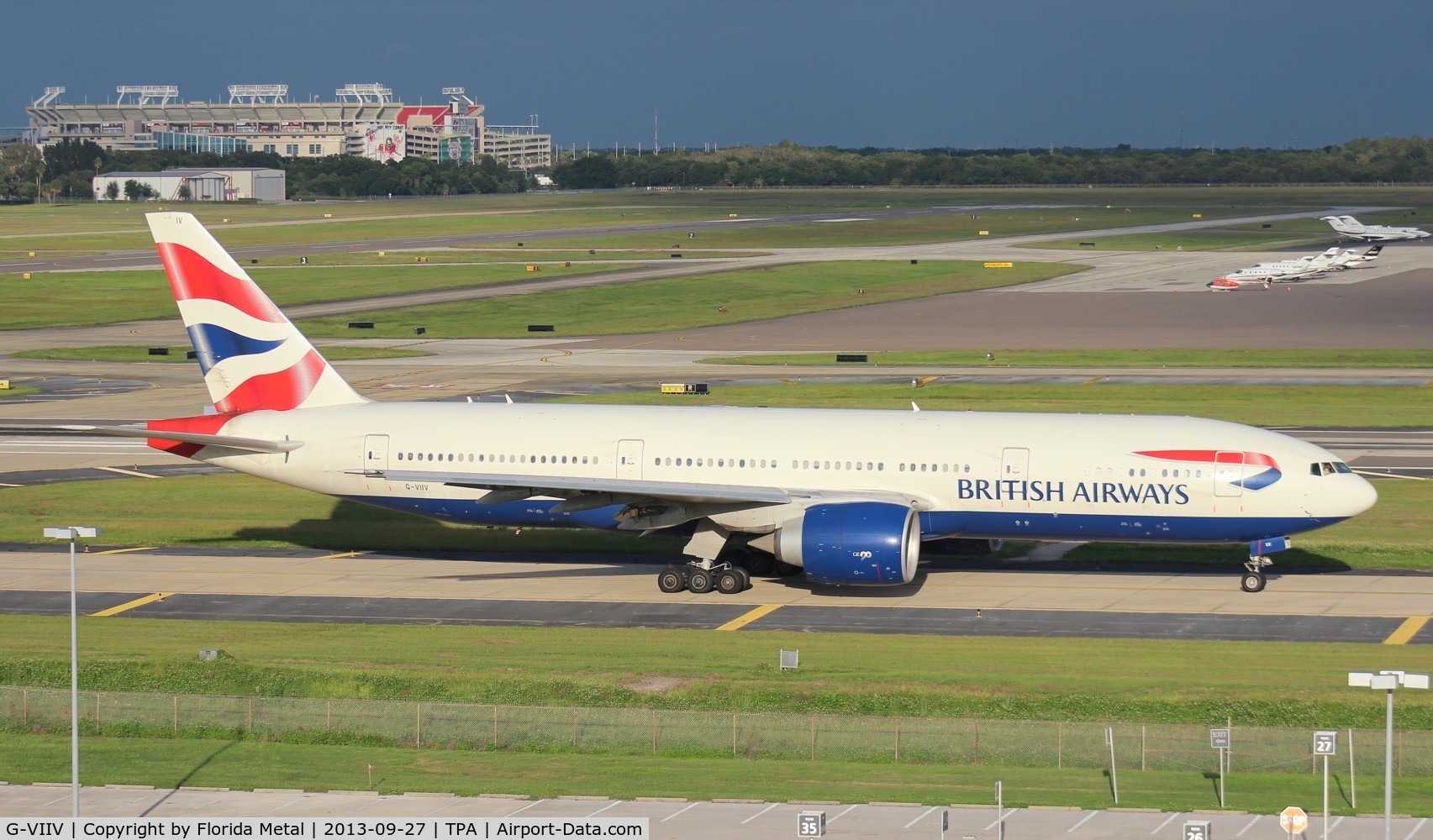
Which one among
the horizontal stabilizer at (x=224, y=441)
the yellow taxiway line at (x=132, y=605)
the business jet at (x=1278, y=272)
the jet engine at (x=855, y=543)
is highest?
the business jet at (x=1278, y=272)

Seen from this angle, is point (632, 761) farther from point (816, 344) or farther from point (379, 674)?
point (816, 344)

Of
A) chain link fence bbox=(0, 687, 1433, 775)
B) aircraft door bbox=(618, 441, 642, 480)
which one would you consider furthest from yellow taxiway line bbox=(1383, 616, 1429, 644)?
aircraft door bbox=(618, 441, 642, 480)

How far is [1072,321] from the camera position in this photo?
110812 millimetres

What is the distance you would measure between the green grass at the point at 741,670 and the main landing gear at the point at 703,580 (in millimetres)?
4247

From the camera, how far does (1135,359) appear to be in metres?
91.1

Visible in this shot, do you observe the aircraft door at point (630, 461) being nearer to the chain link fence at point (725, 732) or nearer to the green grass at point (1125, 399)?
the chain link fence at point (725, 732)

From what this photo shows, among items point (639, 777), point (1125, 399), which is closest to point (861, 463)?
point (639, 777)

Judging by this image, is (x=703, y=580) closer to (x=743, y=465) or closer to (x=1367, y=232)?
(x=743, y=465)

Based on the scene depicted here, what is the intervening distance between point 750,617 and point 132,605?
1647 centimetres

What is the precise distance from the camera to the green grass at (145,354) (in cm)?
9612

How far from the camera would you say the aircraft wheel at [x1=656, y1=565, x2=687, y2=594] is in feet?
141

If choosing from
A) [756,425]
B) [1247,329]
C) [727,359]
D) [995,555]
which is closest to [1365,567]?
[995,555]

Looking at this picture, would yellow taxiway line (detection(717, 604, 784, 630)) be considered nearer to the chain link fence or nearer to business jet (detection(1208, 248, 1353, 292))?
Answer: the chain link fence

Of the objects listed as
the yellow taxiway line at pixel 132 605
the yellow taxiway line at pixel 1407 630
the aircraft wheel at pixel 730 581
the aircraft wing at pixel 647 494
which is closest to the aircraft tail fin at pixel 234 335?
the aircraft wing at pixel 647 494
